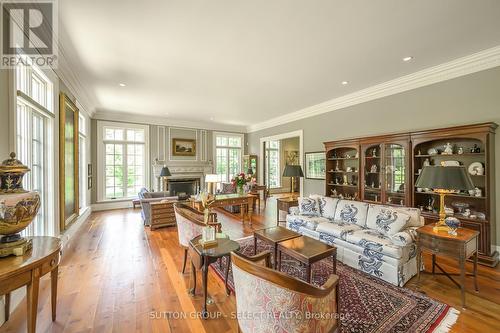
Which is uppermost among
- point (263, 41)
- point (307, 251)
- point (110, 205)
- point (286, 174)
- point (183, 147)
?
point (263, 41)

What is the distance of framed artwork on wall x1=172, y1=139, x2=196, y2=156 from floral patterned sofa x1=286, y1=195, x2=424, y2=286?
566cm

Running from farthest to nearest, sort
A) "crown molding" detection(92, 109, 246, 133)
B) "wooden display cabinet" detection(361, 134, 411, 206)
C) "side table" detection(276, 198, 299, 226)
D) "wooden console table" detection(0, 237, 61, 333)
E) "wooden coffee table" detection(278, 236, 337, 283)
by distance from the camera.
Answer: "crown molding" detection(92, 109, 246, 133) < "side table" detection(276, 198, 299, 226) < "wooden display cabinet" detection(361, 134, 411, 206) < "wooden coffee table" detection(278, 236, 337, 283) < "wooden console table" detection(0, 237, 61, 333)

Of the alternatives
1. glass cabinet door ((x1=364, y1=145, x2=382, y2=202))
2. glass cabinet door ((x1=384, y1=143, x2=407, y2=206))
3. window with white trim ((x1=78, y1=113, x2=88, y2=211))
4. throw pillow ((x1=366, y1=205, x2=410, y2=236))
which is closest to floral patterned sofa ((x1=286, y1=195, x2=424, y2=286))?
throw pillow ((x1=366, y1=205, x2=410, y2=236))

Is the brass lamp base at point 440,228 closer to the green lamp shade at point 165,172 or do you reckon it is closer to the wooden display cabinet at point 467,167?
the wooden display cabinet at point 467,167

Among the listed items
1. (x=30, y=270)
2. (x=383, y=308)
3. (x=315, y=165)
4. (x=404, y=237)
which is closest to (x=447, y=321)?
(x=383, y=308)

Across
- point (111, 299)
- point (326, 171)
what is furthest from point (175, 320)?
point (326, 171)

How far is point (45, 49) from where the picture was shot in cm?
293

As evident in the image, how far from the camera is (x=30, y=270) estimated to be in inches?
61.2

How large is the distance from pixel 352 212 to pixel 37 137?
4896 mm

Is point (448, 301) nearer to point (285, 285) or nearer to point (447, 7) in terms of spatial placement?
point (285, 285)

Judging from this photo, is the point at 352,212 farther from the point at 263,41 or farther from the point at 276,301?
the point at 263,41

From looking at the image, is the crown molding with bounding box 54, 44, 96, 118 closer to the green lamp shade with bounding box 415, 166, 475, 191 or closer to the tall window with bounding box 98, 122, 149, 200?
the tall window with bounding box 98, 122, 149, 200

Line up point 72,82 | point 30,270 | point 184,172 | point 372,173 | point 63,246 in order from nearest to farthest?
1. point 30,270
2. point 63,246
3. point 72,82
4. point 372,173
5. point 184,172

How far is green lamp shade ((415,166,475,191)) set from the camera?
2.28 m
